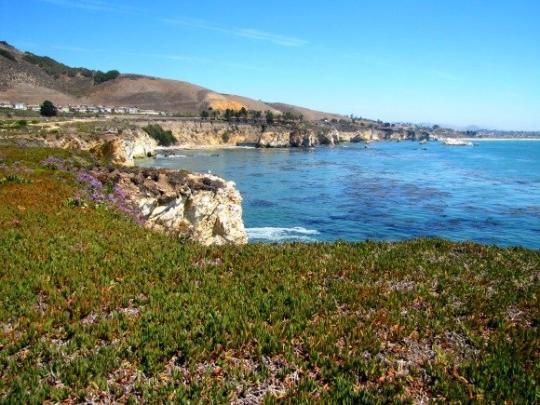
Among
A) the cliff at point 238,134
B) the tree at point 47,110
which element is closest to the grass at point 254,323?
the tree at point 47,110

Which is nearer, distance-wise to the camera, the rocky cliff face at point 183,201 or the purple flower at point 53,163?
the purple flower at point 53,163

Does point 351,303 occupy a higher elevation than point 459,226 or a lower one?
higher

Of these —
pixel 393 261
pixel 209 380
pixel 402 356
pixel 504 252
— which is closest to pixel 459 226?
pixel 504 252

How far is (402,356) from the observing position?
9.59 meters

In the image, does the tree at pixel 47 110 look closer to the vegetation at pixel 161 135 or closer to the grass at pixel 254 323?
the vegetation at pixel 161 135

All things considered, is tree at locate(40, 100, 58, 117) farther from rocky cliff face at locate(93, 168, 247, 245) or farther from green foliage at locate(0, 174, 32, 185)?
green foliage at locate(0, 174, 32, 185)

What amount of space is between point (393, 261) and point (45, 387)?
36.5ft

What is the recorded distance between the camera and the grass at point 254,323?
27.0 feet

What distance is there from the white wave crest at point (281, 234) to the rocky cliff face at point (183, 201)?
5770 mm

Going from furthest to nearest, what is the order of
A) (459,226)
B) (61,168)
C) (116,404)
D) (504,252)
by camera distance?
(459,226) < (61,168) < (504,252) < (116,404)

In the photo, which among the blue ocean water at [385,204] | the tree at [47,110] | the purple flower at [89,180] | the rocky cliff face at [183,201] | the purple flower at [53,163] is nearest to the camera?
the purple flower at [89,180]

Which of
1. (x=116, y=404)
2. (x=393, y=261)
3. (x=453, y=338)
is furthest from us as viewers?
(x=393, y=261)

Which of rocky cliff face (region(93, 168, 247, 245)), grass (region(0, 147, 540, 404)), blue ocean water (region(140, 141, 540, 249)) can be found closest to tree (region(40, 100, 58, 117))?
blue ocean water (region(140, 141, 540, 249))

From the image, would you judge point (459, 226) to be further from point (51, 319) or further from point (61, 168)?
point (51, 319)
